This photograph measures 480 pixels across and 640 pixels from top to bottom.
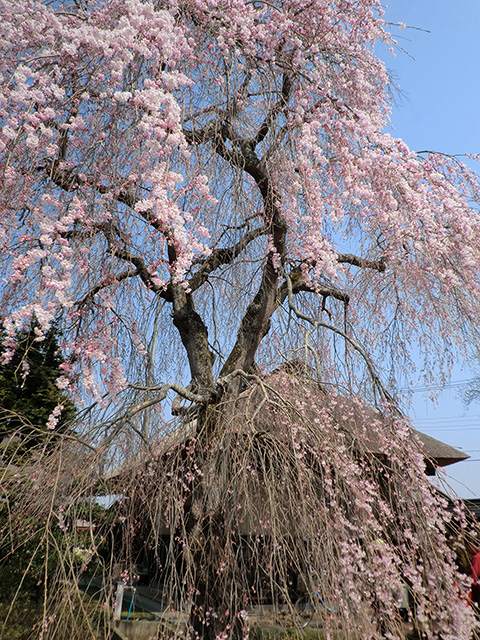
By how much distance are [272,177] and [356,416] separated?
1808 mm

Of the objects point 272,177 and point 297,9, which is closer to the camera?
point 272,177

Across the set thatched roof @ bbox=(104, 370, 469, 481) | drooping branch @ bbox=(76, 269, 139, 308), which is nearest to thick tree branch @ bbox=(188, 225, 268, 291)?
drooping branch @ bbox=(76, 269, 139, 308)

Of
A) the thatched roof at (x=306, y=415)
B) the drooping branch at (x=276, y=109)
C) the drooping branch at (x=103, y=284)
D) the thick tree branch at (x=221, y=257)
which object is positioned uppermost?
the drooping branch at (x=276, y=109)

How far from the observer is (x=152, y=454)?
315 centimetres

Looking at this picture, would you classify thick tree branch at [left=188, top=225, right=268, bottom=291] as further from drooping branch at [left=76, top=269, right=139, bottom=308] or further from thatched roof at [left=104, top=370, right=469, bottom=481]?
thatched roof at [left=104, top=370, right=469, bottom=481]

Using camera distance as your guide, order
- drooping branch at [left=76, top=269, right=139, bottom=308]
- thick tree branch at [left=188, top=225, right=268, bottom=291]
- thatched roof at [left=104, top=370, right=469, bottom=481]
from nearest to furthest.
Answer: thatched roof at [left=104, top=370, right=469, bottom=481], drooping branch at [left=76, top=269, right=139, bottom=308], thick tree branch at [left=188, top=225, right=268, bottom=291]

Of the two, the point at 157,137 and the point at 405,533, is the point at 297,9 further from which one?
the point at 405,533

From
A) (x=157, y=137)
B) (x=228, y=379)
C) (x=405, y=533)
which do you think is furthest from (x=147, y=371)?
(x=405, y=533)

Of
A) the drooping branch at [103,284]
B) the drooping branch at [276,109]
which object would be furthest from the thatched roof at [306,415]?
the drooping branch at [276,109]

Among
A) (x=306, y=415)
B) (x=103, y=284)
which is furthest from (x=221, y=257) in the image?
(x=306, y=415)

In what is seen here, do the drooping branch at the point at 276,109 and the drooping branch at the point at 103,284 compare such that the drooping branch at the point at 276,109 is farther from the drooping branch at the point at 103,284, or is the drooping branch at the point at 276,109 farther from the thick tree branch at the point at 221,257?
the drooping branch at the point at 103,284

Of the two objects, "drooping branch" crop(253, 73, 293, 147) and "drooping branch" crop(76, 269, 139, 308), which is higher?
"drooping branch" crop(253, 73, 293, 147)

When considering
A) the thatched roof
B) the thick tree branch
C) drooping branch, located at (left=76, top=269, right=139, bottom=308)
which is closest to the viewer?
the thatched roof

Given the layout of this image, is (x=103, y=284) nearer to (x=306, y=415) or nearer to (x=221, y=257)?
(x=221, y=257)
